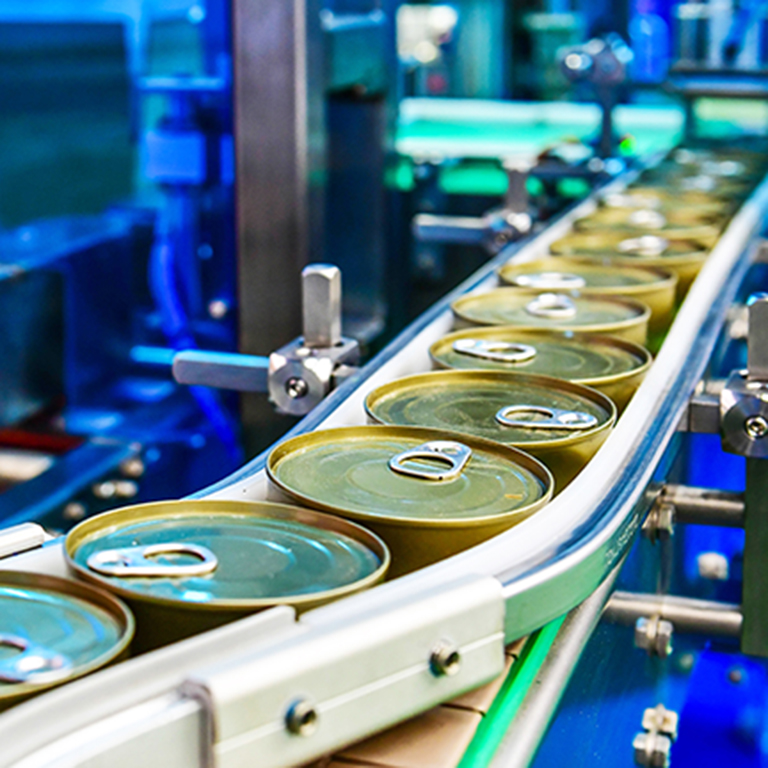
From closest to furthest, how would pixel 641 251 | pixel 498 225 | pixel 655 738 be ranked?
pixel 655 738
pixel 641 251
pixel 498 225

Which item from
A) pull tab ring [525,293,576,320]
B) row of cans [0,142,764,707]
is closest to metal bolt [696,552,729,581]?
row of cans [0,142,764,707]

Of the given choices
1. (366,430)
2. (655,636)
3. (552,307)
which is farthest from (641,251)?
(366,430)

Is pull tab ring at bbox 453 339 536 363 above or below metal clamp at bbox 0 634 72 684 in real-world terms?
above

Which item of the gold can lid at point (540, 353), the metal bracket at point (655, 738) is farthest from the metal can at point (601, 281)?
the metal bracket at point (655, 738)

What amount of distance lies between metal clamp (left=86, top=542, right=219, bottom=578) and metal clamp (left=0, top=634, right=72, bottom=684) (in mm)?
106

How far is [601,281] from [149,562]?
1183 mm

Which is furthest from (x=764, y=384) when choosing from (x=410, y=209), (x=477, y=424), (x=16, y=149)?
(x=16, y=149)

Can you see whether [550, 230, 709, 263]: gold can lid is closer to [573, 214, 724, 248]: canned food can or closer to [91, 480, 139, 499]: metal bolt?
[573, 214, 724, 248]: canned food can

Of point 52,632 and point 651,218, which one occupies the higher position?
point 651,218

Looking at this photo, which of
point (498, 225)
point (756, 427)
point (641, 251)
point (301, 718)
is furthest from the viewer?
point (498, 225)

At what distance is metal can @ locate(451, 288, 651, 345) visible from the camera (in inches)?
68.4

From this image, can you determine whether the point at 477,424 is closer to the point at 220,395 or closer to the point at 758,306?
the point at 758,306

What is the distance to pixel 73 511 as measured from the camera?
2691 mm

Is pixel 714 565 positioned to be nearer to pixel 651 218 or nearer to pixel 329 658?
pixel 651 218
